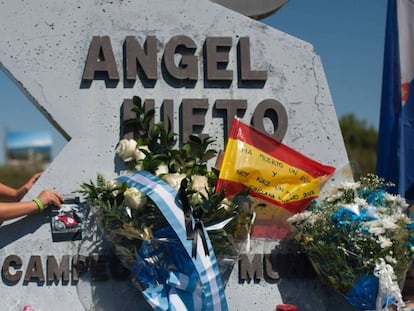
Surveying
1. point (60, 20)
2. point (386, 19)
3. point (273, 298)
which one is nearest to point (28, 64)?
point (60, 20)

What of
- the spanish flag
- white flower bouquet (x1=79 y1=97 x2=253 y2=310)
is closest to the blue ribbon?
white flower bouquet (x1=79 y1=97 x2=253 y2=310)

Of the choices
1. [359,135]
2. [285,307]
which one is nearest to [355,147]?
[359,135]

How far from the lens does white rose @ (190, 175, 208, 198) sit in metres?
3.08

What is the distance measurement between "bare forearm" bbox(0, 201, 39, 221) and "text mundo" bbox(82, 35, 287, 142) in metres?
0.74

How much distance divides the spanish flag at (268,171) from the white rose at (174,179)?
22cm

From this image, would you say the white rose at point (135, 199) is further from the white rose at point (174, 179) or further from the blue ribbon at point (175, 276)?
the white rose at point (174, 179)

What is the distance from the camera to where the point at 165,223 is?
302 cm

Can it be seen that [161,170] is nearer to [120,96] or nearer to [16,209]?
[120,96]

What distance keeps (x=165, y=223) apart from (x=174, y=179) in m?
0.25

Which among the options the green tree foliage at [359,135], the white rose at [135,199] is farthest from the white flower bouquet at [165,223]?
the green tree foliage at [359,135]

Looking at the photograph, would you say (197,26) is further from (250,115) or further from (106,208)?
(106,208)

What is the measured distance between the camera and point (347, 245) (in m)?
2.97

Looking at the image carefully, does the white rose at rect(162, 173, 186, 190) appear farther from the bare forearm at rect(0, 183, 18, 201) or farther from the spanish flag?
the bare forearm at rect(0, 183, 18, 201)

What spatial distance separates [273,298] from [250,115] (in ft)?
3.69
